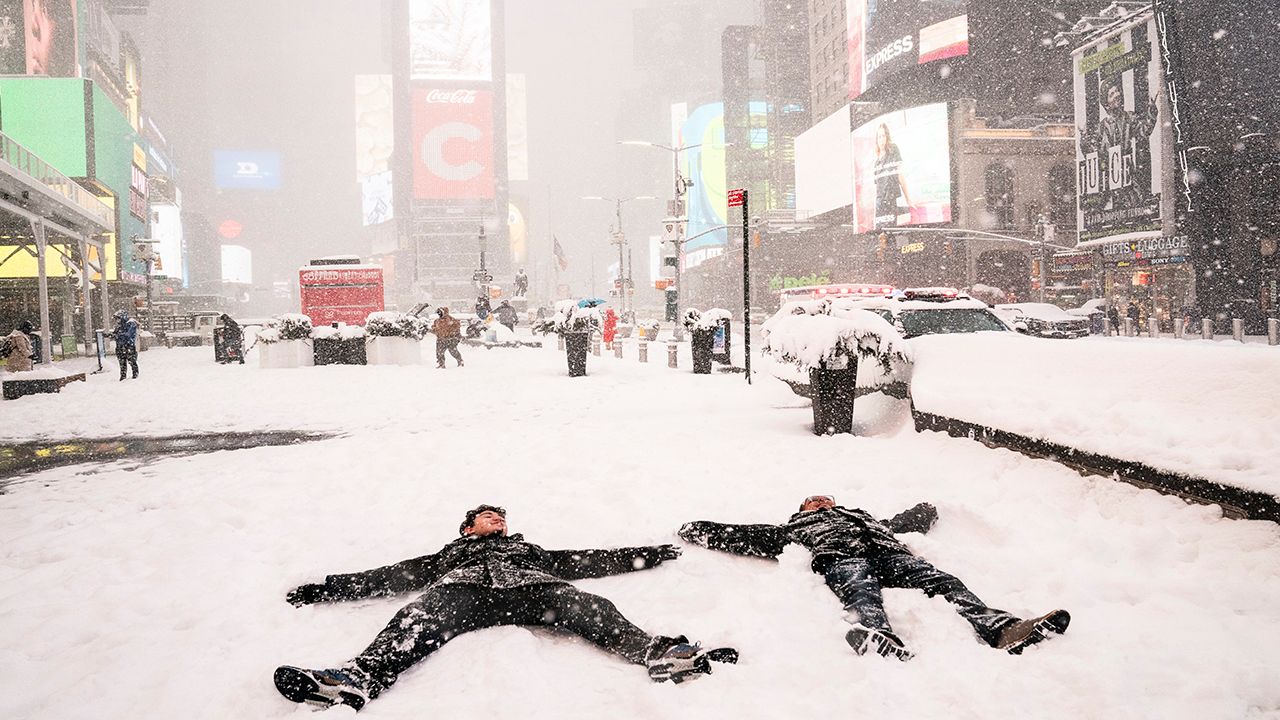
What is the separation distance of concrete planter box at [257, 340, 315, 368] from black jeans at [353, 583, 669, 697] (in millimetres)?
21257

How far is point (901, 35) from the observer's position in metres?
59.1

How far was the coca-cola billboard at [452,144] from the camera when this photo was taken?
120938 mm

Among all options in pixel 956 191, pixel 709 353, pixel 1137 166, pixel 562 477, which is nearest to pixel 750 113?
pixel 956 191

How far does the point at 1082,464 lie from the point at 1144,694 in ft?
10.5

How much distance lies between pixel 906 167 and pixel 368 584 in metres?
58.3

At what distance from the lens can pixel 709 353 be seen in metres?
18.3

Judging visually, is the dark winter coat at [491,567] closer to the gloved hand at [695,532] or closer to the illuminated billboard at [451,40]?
the gloved hand at [695,532]

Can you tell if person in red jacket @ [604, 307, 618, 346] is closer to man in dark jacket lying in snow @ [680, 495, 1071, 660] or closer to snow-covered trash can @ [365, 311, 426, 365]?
snow-covered trash can @ [365, 311, 426, 365]

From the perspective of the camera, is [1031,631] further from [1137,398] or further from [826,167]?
[826,167]

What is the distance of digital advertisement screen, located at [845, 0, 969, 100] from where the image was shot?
5638 cm

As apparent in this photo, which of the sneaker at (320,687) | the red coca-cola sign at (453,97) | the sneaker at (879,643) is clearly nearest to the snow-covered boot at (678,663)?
the sneaker at (879,643)

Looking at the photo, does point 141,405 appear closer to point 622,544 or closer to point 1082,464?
point 622,544

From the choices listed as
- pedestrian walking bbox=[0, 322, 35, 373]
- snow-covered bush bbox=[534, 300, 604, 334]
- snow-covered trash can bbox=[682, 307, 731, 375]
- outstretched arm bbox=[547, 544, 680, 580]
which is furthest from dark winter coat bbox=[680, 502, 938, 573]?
pedestrian walking bbox=[0, 322, 35, 373]

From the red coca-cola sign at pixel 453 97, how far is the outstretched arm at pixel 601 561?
126897 millimetres
